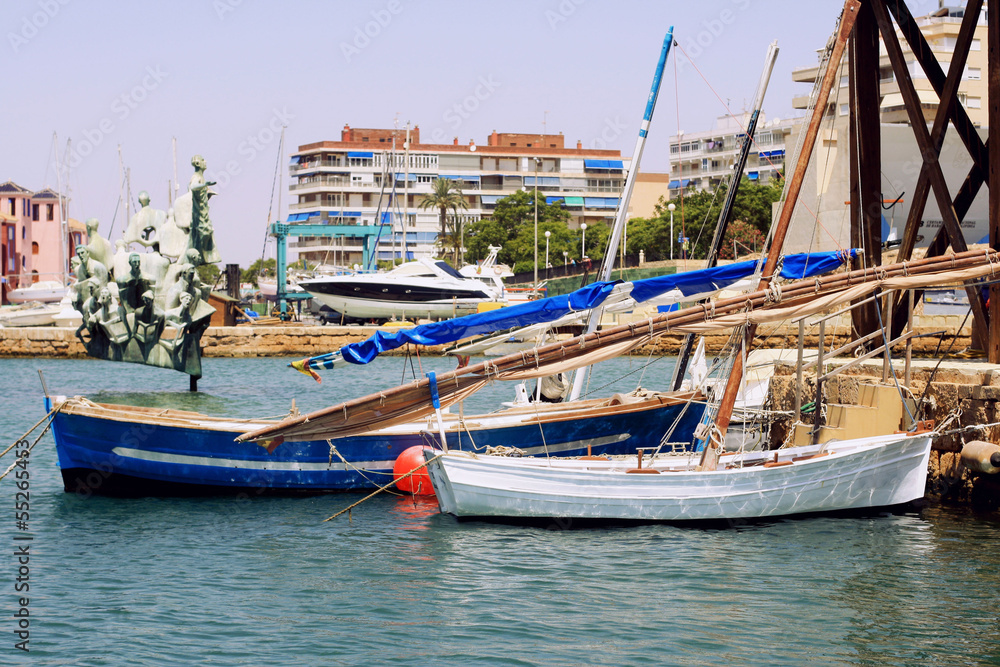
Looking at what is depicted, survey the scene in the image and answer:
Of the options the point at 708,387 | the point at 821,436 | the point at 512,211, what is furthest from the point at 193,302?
the point at 512,211

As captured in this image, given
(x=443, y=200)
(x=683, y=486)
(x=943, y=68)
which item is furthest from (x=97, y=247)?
(x=443, y=200)

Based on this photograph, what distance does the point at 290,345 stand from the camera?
4722cm

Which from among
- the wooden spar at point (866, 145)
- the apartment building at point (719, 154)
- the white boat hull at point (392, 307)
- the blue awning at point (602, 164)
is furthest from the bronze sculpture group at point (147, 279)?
the blue awning at point (602, 164)

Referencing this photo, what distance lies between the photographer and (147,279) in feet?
88.0

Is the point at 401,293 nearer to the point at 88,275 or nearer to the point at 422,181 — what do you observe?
the point at 88,275

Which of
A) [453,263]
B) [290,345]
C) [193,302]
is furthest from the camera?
[453,263]

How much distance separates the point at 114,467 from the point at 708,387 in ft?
33.4

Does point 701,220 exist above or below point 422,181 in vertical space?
below

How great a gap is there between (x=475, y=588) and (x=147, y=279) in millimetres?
18626

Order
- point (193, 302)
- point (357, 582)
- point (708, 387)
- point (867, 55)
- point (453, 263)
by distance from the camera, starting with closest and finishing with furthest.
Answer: point (357, 582) → point (867, 55) → point (708, 387) → point (193, 302) → point (453, 263)

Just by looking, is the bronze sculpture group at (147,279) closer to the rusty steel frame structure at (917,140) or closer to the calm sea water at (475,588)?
the calm sea water at (475,588)

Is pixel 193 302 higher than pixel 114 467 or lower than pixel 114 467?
higher

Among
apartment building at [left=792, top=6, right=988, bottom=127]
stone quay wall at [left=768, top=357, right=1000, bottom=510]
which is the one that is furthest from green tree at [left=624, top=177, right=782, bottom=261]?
stone quay wall at [left=768, top=357, right=1000, bottom=510]

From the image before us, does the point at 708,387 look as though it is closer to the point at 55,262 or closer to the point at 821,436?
the point at 821,436
